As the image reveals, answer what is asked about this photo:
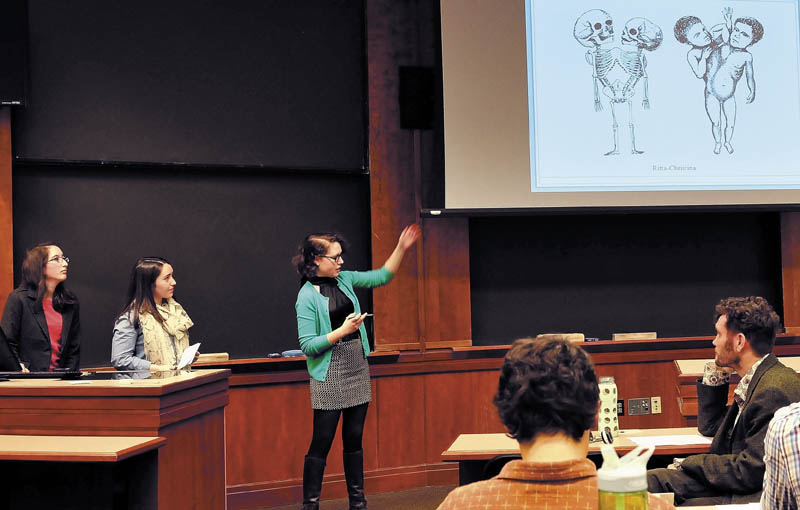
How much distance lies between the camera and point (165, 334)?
3.95 metres

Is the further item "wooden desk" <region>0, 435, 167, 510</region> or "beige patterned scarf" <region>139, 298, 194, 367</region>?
"beige patterned scarf" <region>139, 298, 194, 367</region>

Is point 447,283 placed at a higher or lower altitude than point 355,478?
higher

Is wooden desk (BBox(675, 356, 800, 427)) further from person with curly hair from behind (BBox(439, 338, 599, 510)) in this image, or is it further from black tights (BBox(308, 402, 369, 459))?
person with curly hair from behind (BBox(439, 338, 599, 510))

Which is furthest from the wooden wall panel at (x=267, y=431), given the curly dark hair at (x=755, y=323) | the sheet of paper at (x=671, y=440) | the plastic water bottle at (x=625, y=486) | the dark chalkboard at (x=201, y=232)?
the plastic water bottle at (x=625, y=486)

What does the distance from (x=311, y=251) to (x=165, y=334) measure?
0.81m

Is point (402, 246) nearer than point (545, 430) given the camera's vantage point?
No

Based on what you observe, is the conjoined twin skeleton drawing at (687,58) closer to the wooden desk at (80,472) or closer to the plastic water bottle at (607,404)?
the plastic water bottle at (607,404)

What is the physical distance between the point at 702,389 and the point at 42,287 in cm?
313

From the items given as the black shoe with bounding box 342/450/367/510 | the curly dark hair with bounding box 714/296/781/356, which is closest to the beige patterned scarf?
the black shoe with bounding box 342/450/367/510

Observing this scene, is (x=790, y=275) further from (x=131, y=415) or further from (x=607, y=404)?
(x=131, y=415)

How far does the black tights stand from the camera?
4.09 metres

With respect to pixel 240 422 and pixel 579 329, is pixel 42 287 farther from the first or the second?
pixel 579 329

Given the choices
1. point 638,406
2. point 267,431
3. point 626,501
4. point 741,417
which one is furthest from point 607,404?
point 638,406

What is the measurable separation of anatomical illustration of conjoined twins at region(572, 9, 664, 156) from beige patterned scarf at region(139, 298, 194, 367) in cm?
285
